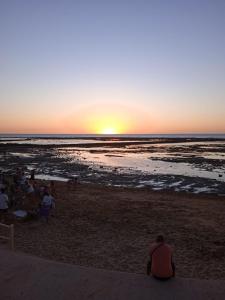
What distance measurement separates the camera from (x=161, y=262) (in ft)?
28.9

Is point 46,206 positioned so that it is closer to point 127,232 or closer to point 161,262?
point 127,232

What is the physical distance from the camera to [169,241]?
14.0m

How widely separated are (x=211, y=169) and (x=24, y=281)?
113ft

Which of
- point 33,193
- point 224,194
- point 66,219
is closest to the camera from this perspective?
point 66,219

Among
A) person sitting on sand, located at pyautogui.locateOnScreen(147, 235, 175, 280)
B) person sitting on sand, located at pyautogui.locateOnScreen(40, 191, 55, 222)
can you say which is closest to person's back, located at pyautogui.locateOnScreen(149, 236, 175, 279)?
person sitting on sand, located at pyautogui.locateOnScreen(147, 235, 175, 280)

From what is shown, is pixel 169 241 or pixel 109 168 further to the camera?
pixel 109 168

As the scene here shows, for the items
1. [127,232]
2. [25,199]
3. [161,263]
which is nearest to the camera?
[161,263]

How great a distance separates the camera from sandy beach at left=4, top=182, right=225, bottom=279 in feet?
39.0

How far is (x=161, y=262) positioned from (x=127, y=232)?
6339mm

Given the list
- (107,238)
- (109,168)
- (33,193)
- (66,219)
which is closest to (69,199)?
(33,193)

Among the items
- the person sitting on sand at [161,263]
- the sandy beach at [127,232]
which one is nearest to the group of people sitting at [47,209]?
the person sitting on sand at [161,263]

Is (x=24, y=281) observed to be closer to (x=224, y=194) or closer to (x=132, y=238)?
(x=132, y=238)

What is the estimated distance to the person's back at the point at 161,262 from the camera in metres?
8.80

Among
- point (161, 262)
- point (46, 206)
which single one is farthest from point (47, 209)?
point (161, 262)
